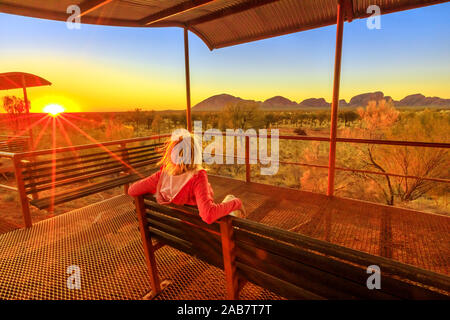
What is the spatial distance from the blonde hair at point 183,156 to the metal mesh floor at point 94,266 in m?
1.03

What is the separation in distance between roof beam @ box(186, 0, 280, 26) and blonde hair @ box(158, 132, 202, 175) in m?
2.94

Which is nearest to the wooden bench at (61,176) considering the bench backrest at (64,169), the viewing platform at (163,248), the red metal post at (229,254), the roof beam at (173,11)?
the bench backrest at (64,169)

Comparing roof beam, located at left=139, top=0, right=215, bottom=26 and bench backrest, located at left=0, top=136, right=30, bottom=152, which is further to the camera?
bench backrest, located at left=0, top=136, right=30, bottom=152

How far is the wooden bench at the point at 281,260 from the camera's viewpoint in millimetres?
765

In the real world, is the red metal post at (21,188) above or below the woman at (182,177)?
below

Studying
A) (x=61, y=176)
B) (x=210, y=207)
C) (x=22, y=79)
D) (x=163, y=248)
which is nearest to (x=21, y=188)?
(x=61, y=176)

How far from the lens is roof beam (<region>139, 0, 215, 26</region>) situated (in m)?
3.23

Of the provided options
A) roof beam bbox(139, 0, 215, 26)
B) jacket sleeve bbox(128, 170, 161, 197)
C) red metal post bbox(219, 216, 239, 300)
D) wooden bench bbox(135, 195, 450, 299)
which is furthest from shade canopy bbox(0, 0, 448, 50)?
red metal post bbox(219, 216, 239, 300)

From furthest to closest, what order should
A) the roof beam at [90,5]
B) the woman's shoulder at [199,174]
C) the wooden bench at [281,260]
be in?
the roof beam at [90,5], the woman's shoulder at [199,174], the wooden bench at [281,260]

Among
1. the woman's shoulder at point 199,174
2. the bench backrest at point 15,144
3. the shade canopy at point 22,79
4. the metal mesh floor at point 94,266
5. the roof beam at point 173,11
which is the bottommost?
the metal mesh floor at point 94,266

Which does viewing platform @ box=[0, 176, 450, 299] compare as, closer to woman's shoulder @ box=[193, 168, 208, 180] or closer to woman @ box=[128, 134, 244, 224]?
woman @ box=[128, 134, 244, 224]

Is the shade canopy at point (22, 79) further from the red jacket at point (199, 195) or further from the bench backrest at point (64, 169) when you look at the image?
the red jacket at point (199, 195)

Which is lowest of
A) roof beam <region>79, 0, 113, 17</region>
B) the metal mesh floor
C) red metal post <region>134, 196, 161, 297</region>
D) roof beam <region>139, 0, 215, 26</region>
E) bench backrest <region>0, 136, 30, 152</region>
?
the metal mesh floor

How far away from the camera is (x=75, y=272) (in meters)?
2.07
